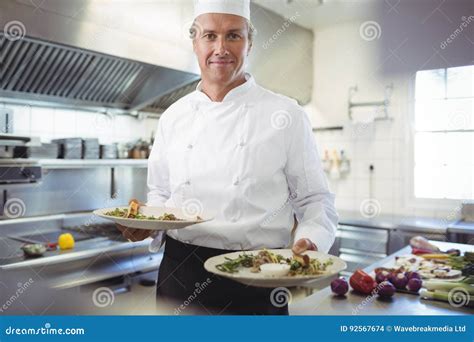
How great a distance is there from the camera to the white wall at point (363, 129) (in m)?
2.93

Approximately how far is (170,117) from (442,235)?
175cm

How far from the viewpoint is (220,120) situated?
3.33 feet

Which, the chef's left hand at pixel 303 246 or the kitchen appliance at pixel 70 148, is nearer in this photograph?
the chef's left hand at pixel 303 246

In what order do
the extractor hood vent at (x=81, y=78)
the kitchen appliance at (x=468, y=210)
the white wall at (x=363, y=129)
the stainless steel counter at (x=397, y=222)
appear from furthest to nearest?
the white wall at (x=363, y=129)
the stainless steel counter at (x=397, y=222)
the extractor hood vent at (x=81, y=78)
the kitchen appliance at (x=468, y=210)

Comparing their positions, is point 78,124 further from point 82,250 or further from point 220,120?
point 220,120

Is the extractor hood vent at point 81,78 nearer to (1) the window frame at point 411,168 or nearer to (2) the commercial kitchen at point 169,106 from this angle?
(2) the commercial kitchen at point 169,106

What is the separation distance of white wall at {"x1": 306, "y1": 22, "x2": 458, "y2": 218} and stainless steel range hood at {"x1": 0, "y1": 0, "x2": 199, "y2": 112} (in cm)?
110

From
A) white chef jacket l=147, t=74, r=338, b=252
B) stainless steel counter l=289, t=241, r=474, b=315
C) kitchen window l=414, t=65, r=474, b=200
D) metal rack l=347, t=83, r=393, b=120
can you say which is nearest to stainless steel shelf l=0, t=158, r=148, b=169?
white chef jacket l=147, t=74, r=338, b=252

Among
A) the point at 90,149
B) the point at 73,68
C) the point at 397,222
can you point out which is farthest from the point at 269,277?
the point at 397,222

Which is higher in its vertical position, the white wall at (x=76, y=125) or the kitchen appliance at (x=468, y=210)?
the white wall at (x=76, y=125)

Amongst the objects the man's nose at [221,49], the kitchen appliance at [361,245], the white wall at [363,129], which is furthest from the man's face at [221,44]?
the white wall at [363,129]

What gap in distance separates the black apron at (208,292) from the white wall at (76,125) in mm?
1436

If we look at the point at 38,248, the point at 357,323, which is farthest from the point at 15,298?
the point at 357,323

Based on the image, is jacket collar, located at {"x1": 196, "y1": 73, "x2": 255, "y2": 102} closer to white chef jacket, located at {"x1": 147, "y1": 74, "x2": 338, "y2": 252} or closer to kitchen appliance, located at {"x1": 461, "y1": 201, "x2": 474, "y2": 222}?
white chef jacket, located at {"x1": 147, "y1": 74, "x2": 338, "y2": 252}
